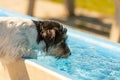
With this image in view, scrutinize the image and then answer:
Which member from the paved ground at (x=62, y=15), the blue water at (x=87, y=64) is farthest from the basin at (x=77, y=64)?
the paved ground at (x=62, y=15)

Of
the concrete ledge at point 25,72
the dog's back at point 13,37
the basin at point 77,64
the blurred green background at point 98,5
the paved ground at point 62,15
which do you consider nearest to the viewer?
the concrete ledge at point 25,72

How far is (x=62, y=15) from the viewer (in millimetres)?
9891

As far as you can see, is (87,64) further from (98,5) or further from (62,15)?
(98,5)

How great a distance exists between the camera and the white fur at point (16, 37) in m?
4.23

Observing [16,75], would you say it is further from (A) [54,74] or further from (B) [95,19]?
(B) [95,19]

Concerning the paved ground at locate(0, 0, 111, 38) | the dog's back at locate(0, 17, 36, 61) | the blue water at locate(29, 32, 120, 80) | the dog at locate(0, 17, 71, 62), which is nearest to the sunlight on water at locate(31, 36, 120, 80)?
the blue water at locate(29, 32, 120, 80)

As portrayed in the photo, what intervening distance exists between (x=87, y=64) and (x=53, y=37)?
0.57 metres

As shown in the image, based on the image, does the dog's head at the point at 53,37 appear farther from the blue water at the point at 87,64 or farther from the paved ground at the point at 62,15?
the paved ground at the point at 62,15


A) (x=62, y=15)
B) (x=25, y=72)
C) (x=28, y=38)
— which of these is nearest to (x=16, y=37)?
(x=28, y=38)

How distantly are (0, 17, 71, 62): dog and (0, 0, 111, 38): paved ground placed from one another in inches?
170

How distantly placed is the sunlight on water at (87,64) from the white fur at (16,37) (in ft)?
0.75

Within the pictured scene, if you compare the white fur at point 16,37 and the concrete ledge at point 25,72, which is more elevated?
the white fur at point 16,37

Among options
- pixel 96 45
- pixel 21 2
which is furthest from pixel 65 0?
pixel 96 45

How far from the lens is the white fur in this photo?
423 centimetres
